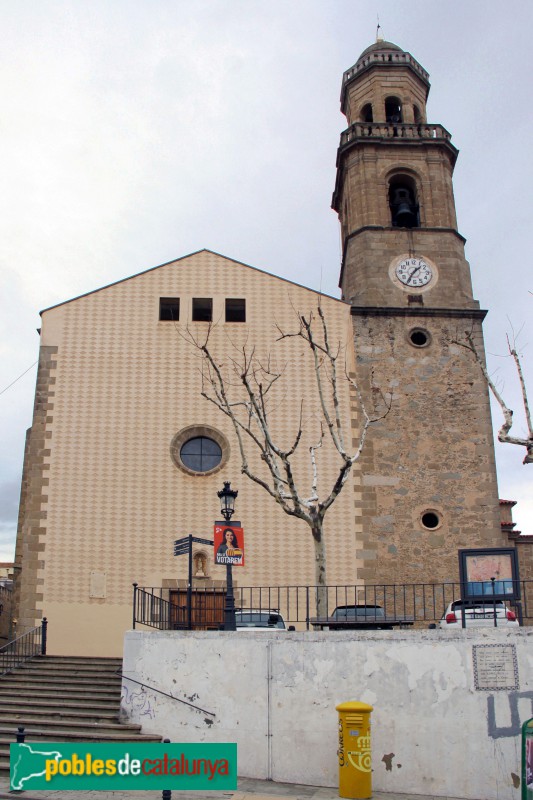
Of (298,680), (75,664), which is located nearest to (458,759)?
(298,680)

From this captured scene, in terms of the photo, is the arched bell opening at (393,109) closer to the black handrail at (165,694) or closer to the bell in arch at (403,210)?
the bell in arch at (403,210)

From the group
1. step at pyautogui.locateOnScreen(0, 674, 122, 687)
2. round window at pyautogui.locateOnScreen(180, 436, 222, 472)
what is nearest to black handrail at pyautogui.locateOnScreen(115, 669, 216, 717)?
step at pyautogui.locateOnScreen(0, 674, 122, 687)

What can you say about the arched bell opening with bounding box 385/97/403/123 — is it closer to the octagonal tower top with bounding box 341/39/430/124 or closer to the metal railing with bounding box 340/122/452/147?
the octagonal tower top with bounding box 341/39/430/124

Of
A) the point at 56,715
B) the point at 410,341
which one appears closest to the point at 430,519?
the point at 410,341

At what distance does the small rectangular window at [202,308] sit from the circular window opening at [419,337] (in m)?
5.83

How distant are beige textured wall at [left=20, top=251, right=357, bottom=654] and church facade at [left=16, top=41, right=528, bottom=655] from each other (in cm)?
4

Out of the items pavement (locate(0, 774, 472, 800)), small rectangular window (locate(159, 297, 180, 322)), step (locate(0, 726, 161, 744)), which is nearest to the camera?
pavement (locate(0, 774, 472, 800))

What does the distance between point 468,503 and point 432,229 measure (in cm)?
865

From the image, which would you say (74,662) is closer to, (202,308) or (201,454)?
(201,454)

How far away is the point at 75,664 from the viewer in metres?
15.8

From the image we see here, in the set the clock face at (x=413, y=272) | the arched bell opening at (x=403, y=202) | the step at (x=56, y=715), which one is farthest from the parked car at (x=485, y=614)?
the arched bell opening at (x=403, y=202)

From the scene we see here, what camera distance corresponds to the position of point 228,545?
14.2m

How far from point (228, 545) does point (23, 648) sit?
689 centimetres

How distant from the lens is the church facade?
1980cm
